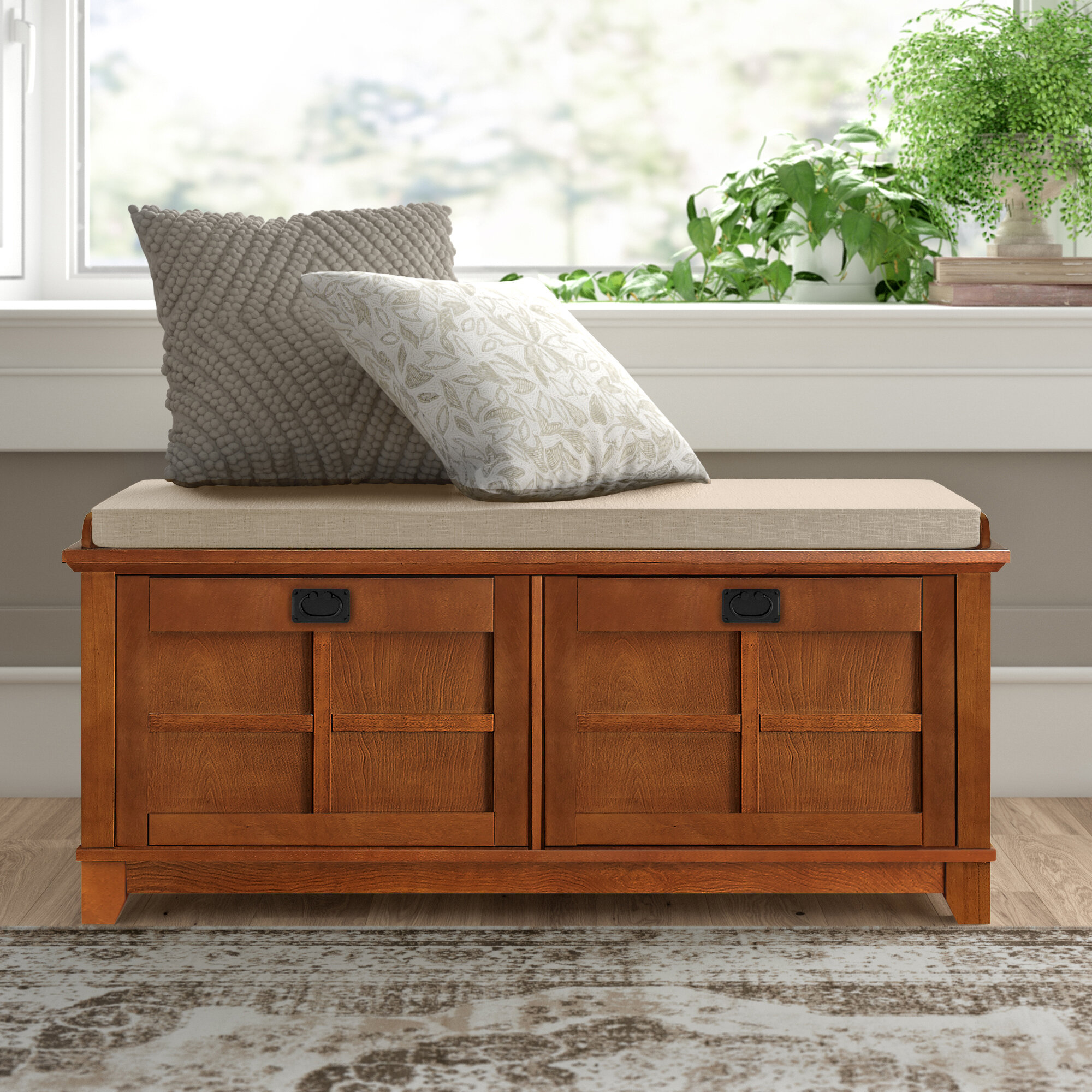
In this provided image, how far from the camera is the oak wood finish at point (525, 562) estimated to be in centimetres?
165

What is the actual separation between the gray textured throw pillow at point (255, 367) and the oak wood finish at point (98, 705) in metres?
0.24

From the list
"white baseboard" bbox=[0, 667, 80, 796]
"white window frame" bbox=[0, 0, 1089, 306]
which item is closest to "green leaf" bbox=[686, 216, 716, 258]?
"white window frame" bbox=[0, 0, 1089, 306]

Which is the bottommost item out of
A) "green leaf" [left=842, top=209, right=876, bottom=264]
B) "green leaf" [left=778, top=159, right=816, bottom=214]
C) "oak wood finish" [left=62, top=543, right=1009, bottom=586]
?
"oak wood finish" [left=62, top=543, right=1009, bottom=586]

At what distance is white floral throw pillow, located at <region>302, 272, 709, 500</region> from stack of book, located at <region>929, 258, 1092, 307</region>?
2.78 feet

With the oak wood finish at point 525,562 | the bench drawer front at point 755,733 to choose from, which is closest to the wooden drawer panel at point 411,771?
the bench drawer front at point 755,733

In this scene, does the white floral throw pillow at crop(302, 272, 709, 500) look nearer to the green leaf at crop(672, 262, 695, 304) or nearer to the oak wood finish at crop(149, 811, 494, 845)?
the oak wood finish at crop(149, 811, 494, 845)

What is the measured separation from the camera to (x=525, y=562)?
1649 mm

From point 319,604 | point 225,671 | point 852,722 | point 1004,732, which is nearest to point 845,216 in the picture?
point 1004,732

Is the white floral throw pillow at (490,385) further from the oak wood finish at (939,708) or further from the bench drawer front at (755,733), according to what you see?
the oak wood finish at (939,708)

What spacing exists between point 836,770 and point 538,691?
42cm

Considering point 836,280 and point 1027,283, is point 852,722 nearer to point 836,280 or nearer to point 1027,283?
point 1027,283

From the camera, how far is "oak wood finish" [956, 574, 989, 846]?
65.6 inches

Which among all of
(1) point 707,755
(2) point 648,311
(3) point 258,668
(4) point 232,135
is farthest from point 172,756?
(4) point 232,135

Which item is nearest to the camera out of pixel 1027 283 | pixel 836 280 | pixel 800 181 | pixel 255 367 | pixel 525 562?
pixel 525 562
